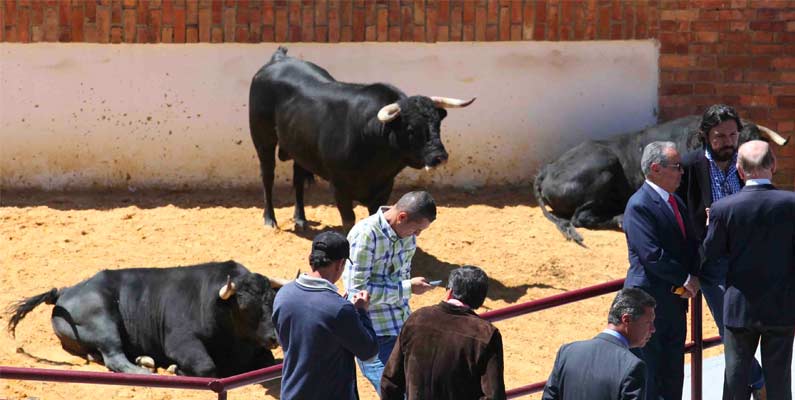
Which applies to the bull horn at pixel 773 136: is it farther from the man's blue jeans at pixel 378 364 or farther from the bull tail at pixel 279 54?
the man's blue jeans at pixel 378 364

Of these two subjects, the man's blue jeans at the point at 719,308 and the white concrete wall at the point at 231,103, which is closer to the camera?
the man's blue jeans at the point at 719,308

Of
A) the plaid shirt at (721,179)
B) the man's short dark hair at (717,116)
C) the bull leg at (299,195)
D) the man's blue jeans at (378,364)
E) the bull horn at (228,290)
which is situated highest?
the man's short dark hair at (717,116)

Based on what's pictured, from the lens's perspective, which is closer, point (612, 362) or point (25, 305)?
point (612, 362)

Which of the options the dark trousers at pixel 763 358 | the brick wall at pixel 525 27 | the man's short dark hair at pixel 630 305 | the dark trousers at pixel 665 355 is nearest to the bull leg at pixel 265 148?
the brick wall at pixel 525 27

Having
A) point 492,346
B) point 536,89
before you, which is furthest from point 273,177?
point 492,346

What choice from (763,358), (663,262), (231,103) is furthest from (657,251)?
(231,103)

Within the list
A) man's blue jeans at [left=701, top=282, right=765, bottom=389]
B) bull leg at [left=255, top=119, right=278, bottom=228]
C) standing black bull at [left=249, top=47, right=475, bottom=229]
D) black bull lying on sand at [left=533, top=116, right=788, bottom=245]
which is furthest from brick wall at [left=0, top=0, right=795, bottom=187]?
man's blue jeans at [left=701, top=282, right=765, bottom=389]

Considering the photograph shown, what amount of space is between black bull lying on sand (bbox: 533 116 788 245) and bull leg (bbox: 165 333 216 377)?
363cm

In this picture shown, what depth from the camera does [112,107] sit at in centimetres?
1340

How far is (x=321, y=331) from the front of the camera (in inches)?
234

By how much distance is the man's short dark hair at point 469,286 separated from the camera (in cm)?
571

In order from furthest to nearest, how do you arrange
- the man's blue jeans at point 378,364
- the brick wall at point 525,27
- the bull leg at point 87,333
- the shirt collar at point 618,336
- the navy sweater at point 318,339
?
the brick wall at point 525,27
the bull leg at point 87,333
the man's blue jeans at point 378,364
the navy sweater at point 318,339
the shirt collar at point 618,336

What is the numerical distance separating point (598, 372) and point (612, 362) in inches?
2.5

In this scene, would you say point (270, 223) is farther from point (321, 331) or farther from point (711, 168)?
point (321, 331)
